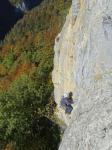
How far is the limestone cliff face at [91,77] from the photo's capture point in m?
22.4

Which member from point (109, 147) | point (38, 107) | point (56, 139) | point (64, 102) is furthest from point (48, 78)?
point (109, 147)

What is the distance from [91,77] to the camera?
92.1ft

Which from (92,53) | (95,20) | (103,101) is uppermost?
(95,20)

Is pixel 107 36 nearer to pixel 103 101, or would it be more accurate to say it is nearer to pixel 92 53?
pixel 92 53

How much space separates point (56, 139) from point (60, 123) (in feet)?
17.1

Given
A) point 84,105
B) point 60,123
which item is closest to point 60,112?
point 60,123

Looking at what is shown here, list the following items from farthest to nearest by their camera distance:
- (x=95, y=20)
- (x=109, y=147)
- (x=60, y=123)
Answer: (x=60, y=123), (x=95, y=20), (x=109, y=147)

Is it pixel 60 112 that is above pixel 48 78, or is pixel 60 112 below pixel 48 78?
below

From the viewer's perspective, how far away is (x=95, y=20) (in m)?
33.1

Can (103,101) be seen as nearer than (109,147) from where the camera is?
No

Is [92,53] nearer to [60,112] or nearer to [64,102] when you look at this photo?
[64,102]

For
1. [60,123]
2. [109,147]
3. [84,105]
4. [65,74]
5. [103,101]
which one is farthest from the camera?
[60,123]

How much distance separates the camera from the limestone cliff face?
22.4 m

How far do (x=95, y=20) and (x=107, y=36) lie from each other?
3.91m
